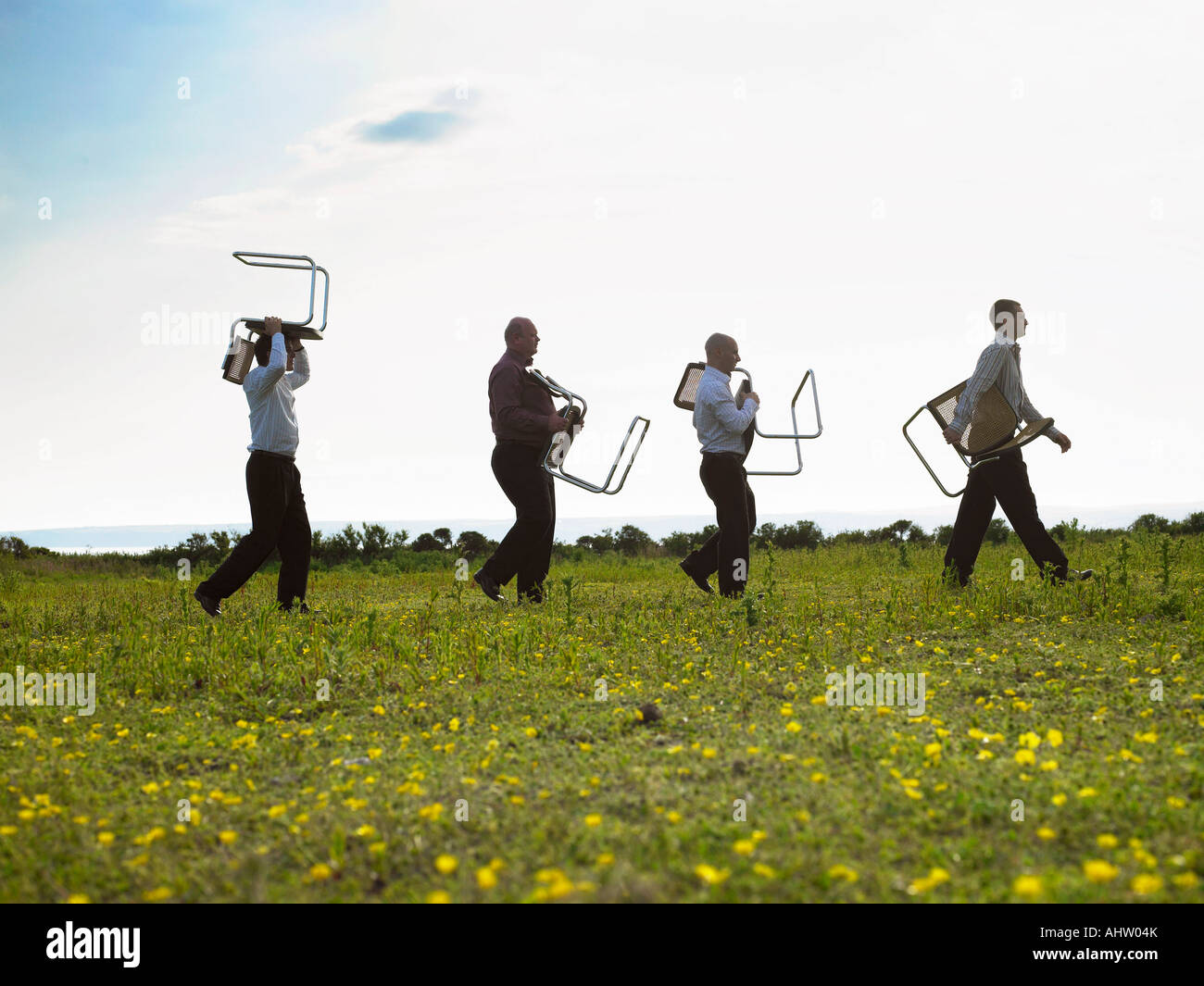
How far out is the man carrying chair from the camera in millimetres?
8852

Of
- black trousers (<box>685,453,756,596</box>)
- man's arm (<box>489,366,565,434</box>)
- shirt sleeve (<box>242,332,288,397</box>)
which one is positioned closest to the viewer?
shirt sleeve (<box>242,332,288,397</box>)

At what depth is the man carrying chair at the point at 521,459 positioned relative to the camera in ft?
29.0

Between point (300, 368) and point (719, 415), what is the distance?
394cm

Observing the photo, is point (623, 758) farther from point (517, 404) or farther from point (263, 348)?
point (263, 348)

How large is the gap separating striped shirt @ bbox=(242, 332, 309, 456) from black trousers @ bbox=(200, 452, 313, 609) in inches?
5.2

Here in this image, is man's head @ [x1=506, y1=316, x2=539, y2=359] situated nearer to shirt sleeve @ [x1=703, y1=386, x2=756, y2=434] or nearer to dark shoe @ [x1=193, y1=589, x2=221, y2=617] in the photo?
shirt sleeve @ [x1=703, y1=386, x2=756, y2=434]

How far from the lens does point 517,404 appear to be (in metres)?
8.89

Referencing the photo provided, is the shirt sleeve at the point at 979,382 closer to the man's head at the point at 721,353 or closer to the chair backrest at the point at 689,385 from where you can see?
the man's head at the point at 721,353

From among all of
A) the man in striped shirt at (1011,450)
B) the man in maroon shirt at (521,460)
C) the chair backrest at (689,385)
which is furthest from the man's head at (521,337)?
the man in striped shirt at (1011,450)

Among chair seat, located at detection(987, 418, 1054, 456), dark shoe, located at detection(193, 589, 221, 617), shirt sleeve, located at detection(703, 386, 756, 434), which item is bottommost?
A: dark shoe, located at detection(193, 589, 221, 617)

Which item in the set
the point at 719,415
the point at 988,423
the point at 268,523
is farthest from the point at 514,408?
the point at 988,423

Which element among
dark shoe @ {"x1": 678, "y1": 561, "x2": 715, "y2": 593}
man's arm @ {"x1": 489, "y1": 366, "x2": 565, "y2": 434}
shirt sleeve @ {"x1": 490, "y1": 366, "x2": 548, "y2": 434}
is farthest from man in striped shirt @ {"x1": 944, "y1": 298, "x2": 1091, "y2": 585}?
shirt sleeve @ {"x1": 490, "y1": 366, "x2": 548, "y2": 434}
